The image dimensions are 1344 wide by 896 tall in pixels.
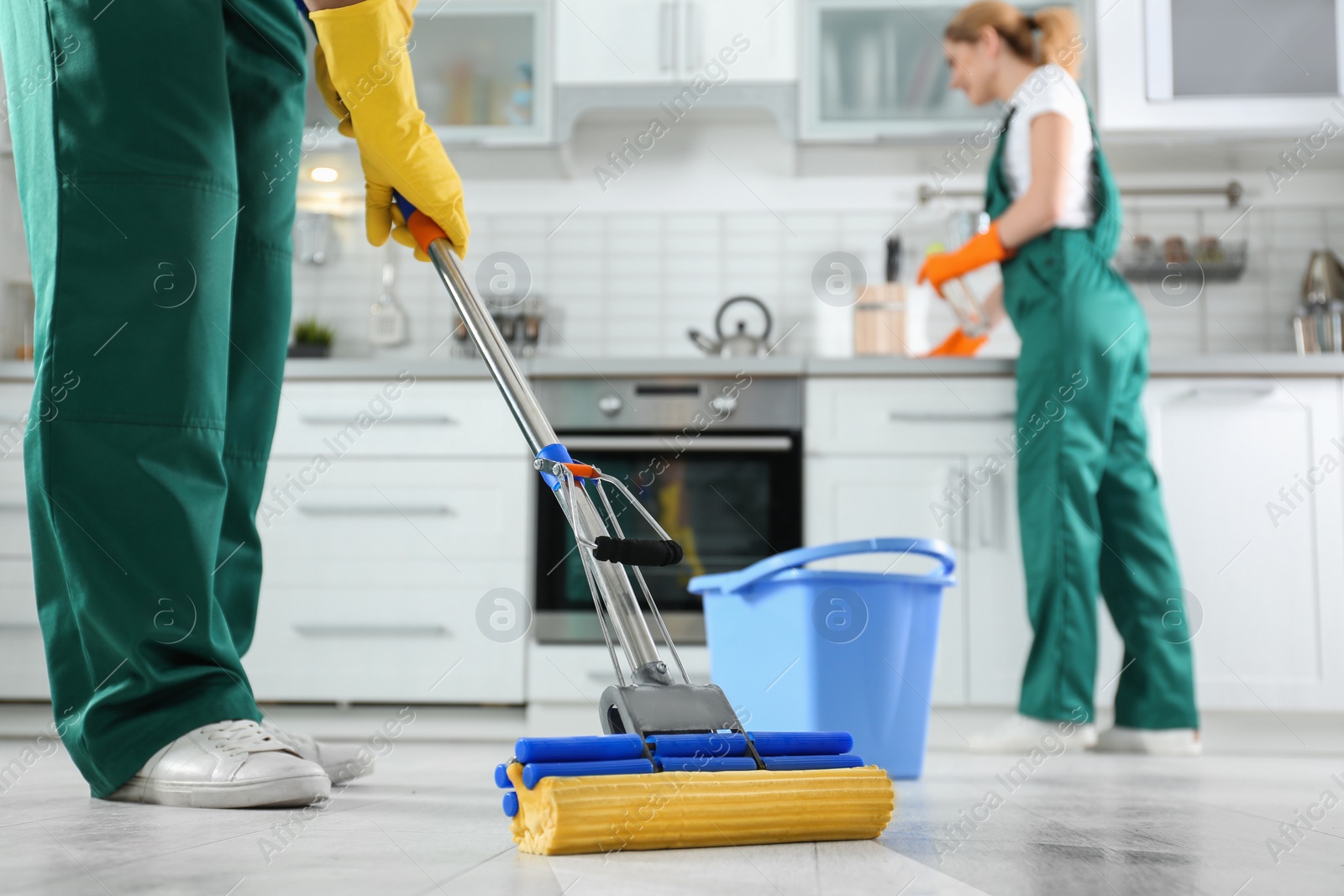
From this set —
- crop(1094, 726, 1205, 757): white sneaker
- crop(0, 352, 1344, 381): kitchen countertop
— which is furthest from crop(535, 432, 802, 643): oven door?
crop(1094, 726, 1205, 757): white sneaker

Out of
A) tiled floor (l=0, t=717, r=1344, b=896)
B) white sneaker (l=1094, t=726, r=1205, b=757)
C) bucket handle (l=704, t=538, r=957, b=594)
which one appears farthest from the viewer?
white sneaker (l=1094, t=726, r=1205, b=757)

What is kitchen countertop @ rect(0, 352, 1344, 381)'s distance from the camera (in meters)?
2.30

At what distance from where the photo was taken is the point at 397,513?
232 cm

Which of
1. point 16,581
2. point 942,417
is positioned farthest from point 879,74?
point 16,581

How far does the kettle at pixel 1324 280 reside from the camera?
9.12ft

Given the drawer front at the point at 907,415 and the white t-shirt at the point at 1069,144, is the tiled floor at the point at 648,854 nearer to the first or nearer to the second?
the drawer front at the point at 907,415

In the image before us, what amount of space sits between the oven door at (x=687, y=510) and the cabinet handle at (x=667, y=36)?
959mm

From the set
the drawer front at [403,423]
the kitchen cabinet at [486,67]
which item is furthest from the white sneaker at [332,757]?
the kitchen cabinet at [486,67]

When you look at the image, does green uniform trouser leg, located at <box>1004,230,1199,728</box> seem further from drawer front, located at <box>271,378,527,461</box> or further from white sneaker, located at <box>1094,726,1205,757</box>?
drawer front, located at <box>271,378,527,461</box>

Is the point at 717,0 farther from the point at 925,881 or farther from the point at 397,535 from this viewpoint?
the point at 925,881

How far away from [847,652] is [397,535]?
3.85 feet

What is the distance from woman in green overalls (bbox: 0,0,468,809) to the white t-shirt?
1.36 meters

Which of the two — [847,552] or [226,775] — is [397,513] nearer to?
[847,552]

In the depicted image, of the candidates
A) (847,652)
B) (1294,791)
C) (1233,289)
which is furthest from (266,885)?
(1233,289)
